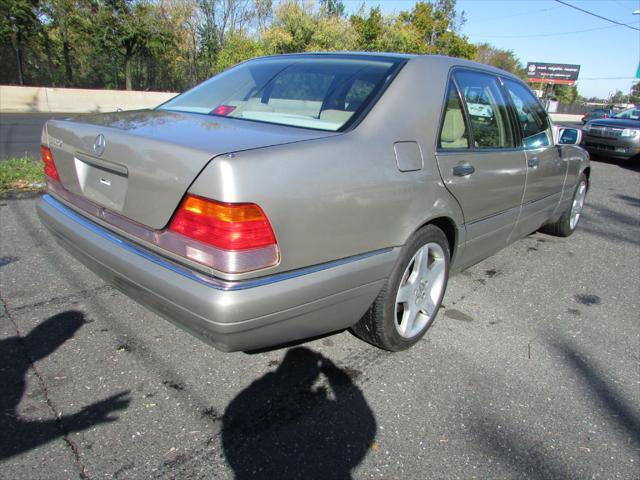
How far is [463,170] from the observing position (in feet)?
8.37

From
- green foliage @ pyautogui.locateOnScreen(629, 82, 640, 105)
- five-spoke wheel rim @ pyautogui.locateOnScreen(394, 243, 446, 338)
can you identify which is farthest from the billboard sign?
five-spoke wheel rim @ pyautogui.locateOnScreen(394, 243, 446, 338)

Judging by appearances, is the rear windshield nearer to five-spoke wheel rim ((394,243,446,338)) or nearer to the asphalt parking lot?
five-spoke wheel rim ((394,243,446,338))

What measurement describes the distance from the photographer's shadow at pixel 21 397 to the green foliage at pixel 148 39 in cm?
1927

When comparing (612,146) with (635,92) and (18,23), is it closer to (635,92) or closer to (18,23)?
(18,23)

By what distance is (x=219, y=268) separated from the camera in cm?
167

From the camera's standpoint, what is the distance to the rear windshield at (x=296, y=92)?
2223mm

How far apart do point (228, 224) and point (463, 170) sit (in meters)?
1.51

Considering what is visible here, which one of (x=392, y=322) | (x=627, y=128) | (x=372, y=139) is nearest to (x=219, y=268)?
(x=372, y=139)

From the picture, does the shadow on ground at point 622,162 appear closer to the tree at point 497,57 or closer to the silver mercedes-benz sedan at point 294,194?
the silver mercedes-benz sedan at point 294,194

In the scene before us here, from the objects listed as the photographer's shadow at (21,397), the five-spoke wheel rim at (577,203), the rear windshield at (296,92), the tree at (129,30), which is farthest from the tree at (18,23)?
the five-spoke wheel rim at (577,203)

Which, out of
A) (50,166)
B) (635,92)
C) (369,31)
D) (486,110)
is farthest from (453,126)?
(635,92)

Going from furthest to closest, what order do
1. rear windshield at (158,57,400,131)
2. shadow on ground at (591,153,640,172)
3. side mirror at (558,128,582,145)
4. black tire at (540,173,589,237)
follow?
1. shadow on ground at (591,153,640,172)
2. black tire at (540,173,589,237)
3. side mirror at (558,128,582,145)
4. rear windshield at (158,57,400,131)

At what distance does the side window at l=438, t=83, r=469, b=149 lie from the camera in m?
2.47

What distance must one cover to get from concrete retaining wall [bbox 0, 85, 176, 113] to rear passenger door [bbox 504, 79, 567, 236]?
18.7 metres
